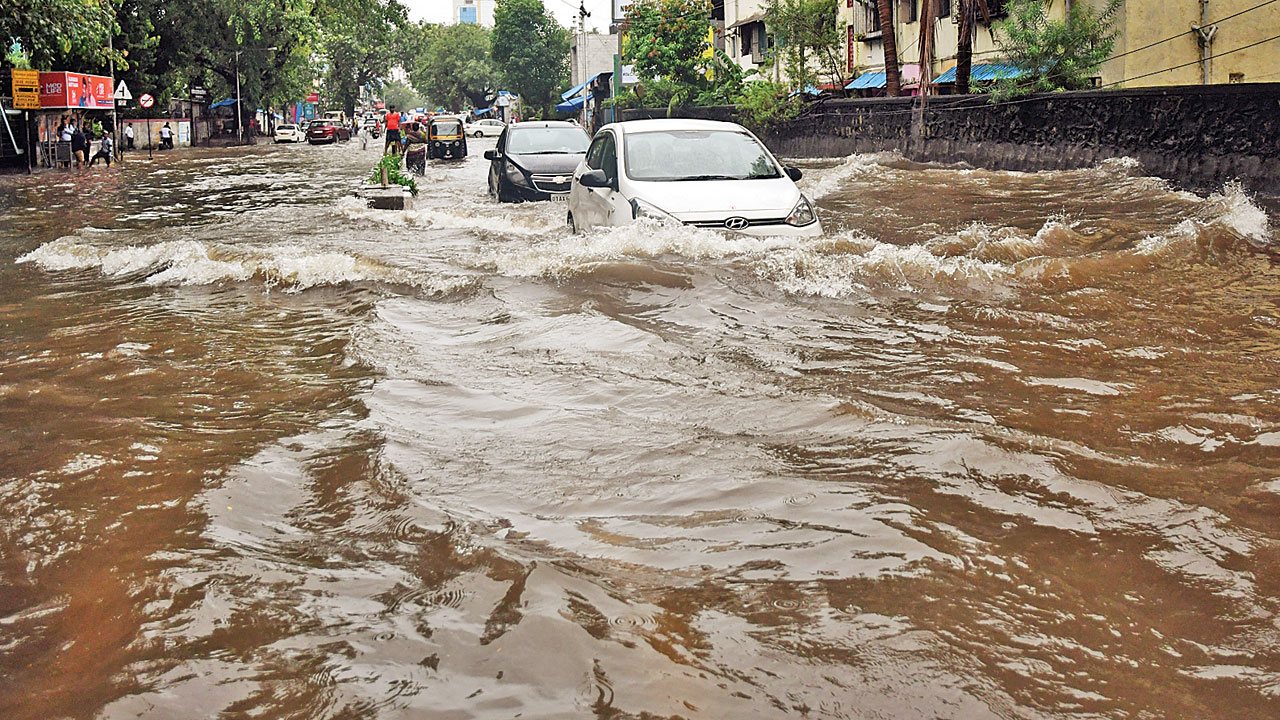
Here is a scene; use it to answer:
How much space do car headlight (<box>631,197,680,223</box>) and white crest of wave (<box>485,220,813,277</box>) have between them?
50 mm

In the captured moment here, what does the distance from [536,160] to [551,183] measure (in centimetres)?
70

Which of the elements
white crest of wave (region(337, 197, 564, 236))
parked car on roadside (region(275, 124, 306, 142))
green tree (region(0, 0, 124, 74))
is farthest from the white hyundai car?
parked car on roadside (region(275, 124, 306, 142))

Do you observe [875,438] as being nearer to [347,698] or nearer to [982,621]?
[982,621]

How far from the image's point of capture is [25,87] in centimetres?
3073

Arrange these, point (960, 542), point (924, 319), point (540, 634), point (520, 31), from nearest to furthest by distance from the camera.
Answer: point (540, 634) < point (960, 542) < point (924, 319) < point (520, 31)

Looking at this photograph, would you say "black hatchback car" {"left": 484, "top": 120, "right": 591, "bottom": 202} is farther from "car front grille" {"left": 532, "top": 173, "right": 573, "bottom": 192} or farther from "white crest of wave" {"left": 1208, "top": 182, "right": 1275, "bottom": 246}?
"white crest of wave" {"left": 1208, "top": 182, "right": 1275, "bottom": 246}

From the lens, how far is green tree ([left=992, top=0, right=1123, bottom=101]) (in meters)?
20.8

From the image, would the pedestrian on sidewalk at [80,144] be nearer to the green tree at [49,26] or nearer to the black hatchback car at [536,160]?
the green tree at [49,26]

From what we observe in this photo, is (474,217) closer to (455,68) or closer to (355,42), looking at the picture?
(355,42)

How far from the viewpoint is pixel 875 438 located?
5086mm

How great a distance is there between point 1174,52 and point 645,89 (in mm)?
24413

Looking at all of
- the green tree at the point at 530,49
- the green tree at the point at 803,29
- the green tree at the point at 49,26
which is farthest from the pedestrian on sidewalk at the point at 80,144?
the green tree at the point at 530,49

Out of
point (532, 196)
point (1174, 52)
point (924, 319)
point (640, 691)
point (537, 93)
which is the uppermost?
point (537, 93)

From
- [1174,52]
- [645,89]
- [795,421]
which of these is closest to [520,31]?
[645,89]
